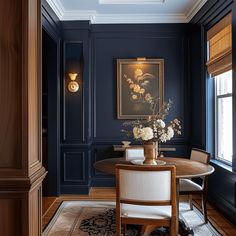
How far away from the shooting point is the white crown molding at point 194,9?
13.5 ft

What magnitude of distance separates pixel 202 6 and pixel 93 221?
3331 millimetres

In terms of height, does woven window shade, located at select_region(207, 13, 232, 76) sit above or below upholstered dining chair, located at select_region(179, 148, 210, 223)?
above

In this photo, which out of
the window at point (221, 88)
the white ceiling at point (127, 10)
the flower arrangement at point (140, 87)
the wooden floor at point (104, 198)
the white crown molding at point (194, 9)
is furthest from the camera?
the flower arrangement at point (140, 87)

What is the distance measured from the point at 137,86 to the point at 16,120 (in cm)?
328

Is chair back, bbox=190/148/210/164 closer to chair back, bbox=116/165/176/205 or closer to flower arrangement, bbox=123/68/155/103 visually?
chair back, bbox=116/165/176/205

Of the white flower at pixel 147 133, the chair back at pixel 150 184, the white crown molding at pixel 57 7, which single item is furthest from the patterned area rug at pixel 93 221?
the white crown molding at pixel 57 7

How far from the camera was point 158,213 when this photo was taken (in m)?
2.37

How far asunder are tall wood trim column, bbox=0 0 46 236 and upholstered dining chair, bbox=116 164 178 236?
31.8 inches

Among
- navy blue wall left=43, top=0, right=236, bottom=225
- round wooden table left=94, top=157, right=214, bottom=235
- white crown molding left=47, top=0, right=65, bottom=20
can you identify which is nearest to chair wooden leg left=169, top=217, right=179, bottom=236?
round wooden table left=94, top=157, right=214, bottom=235

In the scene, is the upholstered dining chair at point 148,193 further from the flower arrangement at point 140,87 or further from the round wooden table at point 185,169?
the flower arrangement at point 140,87

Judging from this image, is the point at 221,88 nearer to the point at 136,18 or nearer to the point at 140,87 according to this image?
the point at 140,87

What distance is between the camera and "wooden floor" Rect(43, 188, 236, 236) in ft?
10.3

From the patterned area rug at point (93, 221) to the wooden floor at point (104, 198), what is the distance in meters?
0.10

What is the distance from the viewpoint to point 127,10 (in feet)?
14.9
